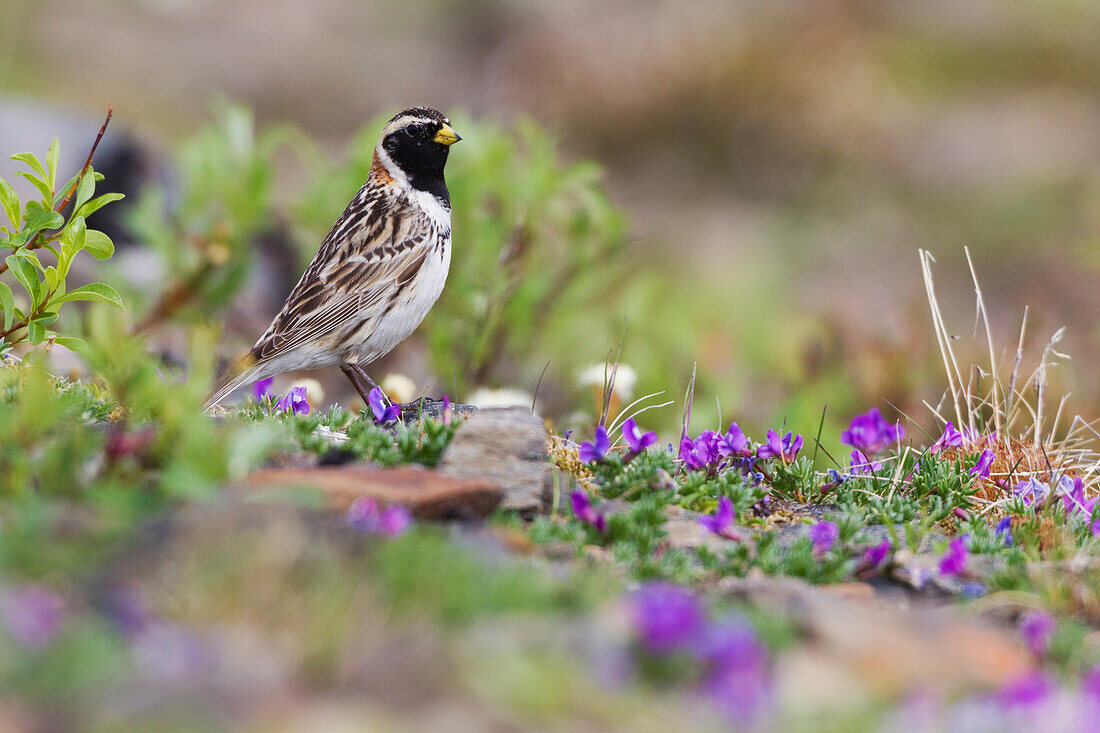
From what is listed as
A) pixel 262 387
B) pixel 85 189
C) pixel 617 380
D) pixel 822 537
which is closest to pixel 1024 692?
pixel 822 537

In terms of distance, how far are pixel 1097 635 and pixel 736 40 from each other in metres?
21.2

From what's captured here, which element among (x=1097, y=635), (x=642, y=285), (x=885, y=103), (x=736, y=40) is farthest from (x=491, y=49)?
(x=1097, y=635)

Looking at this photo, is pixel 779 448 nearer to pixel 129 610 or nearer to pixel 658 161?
pixel 129 610

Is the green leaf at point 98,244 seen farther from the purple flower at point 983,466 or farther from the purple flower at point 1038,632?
the purple flower at point 983,466

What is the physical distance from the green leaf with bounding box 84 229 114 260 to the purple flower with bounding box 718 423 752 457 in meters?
2.82

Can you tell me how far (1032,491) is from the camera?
5148 millimetres

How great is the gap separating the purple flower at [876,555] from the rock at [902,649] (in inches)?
26.5

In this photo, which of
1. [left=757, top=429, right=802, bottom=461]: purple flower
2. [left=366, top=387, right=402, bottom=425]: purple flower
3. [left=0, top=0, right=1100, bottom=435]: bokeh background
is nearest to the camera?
[left=757, top=429, right=802, bottom=461]: purple flower

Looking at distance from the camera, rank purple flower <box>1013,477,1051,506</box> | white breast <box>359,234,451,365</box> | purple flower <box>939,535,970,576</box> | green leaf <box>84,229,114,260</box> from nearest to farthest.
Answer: purple flower <box>939,535,970,576</box>, green leaf <box>84,229,114,260</box>, purple flower <box>1013,477,1051,506</box>, white breast <box>359,234,451,365</box>

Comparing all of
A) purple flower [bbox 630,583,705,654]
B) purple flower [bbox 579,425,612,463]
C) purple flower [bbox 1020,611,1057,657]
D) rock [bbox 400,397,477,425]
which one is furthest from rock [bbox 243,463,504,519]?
purple flower [bbox 1020,611,1057,657]

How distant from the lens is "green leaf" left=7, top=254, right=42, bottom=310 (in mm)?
4785

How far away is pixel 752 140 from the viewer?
22.2 metres

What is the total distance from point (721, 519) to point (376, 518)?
4.59 feet

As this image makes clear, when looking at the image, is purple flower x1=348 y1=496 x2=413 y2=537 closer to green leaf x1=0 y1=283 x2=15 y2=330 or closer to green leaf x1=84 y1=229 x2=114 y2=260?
green leaf x1=84 y1=229 x2=114 y2=260
